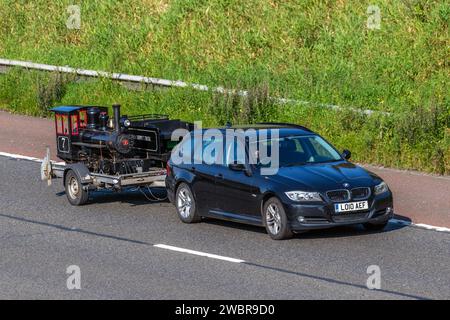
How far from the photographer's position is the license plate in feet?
57.0

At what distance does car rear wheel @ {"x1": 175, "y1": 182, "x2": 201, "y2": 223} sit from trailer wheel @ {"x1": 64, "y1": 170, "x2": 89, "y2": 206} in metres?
2.20

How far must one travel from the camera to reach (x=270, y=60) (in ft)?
99.6

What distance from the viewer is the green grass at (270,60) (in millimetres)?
24594

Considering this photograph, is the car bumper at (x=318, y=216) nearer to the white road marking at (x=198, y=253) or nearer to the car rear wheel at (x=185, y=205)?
the white road marking at (x=198, y=253)

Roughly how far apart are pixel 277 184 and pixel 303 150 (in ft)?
4.51

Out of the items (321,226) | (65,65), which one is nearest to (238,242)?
(321,226)

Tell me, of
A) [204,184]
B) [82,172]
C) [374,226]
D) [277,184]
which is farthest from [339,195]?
[82,172]

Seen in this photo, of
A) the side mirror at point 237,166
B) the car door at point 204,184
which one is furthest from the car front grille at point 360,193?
the car door at point 204,184

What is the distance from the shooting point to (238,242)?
1786 centimetres

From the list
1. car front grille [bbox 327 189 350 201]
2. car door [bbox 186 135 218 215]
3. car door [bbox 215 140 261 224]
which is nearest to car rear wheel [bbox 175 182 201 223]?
car door [bbox 186 135 218 215]

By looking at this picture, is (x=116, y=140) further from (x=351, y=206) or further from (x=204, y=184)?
(x=351, y=206)

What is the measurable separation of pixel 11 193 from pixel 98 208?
2281mm

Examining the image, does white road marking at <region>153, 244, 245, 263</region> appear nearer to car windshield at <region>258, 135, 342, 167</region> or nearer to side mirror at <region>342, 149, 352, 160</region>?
car windshield at <region>258, 135, 342, 167</region>

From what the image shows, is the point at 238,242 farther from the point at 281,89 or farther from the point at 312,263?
the point at 281,89
